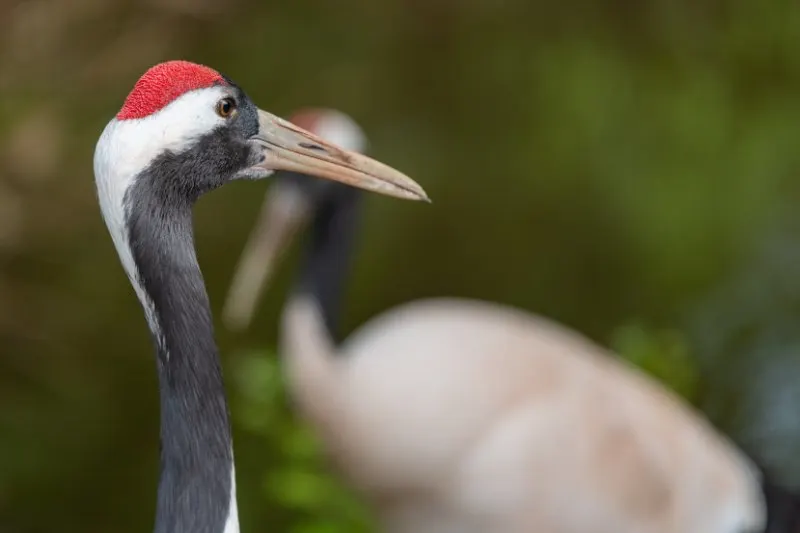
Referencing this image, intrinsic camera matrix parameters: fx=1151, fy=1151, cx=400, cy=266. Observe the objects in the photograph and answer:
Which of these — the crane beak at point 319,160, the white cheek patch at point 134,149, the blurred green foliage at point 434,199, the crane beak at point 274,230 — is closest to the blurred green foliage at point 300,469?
the blurred green foliage at point 434,199

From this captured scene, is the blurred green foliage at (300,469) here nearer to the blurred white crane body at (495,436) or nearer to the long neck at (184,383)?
the blurred white crane body at (495,436)

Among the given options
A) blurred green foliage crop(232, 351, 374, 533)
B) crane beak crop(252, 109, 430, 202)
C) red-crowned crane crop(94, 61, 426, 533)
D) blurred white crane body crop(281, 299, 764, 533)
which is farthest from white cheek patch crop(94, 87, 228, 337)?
blurred green foliage crop(232, 351, 374, 533)

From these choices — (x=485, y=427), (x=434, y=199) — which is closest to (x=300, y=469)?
(x=485, y=427)

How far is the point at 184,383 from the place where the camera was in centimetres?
143

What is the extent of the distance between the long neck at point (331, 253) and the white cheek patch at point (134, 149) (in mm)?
1636

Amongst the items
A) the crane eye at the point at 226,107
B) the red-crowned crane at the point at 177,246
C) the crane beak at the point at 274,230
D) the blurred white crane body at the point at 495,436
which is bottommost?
the blurred white crane body at the point at 495,436

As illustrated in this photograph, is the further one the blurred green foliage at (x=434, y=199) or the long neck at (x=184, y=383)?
the blurred green foliage at (x=434, y=199)

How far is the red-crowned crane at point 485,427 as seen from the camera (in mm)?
2773

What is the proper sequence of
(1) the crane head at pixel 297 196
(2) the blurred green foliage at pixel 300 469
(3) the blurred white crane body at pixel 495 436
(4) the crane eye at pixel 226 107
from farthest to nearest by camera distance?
1. (1) the crane head at pixel 297 196
2. (2) the blurred green foliage at pixel 300 469
3. (3) the blurred white crane body at pixel 495 436
4. (4) the crane eye at pixel 226 107

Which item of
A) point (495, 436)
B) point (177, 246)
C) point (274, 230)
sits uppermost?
point (274, 230)

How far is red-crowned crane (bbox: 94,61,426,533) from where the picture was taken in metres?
1.38

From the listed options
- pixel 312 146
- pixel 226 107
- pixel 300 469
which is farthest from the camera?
pixel 300 469

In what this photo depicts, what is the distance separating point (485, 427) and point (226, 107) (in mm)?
1491

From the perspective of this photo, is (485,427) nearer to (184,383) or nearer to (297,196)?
(297,196)
